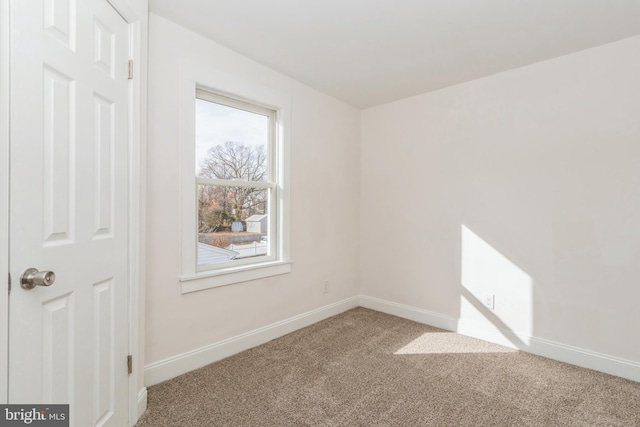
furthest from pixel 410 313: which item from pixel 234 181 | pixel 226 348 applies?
pixel 234 181

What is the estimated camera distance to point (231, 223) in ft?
8.73

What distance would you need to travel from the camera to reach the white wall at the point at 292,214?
82.6 inches

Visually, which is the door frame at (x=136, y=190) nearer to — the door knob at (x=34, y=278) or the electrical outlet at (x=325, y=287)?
the door knob at (x=34, y=278)

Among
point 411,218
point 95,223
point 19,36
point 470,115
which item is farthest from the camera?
point 411,218

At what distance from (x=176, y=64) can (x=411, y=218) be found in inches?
98.6

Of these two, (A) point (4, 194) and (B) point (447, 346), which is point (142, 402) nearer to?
(A) point (4, 194)

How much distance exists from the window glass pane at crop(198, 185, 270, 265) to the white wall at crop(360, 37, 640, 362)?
1428 mm

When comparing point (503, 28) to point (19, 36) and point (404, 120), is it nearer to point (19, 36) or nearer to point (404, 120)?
point (404, 120)

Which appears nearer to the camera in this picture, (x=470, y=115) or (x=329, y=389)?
(x=329, y=389)

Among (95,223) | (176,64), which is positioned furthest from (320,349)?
(176,64)

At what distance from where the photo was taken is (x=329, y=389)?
2061 mm

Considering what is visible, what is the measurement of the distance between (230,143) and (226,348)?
1.62m

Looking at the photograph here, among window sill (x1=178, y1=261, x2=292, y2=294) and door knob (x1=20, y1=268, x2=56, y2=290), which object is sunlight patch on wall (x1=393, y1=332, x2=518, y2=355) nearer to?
window sill (x1=178, y1=261, x2=292, y2=294)

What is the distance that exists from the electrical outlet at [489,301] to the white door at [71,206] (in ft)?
9.03
